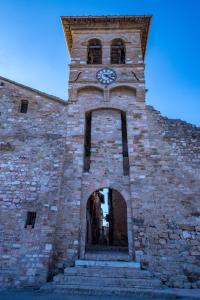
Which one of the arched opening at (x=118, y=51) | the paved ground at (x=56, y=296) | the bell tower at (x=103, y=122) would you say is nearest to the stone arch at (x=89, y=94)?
the bell tower at (x=103, y=122)

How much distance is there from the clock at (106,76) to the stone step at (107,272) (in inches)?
337

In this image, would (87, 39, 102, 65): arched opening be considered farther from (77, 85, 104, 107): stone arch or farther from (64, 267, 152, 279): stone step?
(64, 267, 152, 279): stone step

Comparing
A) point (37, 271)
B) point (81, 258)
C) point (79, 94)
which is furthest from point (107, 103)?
point (37, 271)

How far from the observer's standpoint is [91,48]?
1465cm

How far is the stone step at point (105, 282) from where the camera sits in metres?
7.06

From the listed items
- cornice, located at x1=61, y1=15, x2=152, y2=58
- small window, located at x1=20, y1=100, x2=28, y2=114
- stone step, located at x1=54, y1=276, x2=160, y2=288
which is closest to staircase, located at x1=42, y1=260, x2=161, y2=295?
stone step, located at x1=54, y1=276, x2=160, y2=288

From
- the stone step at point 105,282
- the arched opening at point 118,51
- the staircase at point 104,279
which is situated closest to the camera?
the staircase at point 104,279

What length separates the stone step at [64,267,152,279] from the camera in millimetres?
7539

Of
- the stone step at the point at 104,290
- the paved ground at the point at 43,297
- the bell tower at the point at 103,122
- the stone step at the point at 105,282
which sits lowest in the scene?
the paved ground at the point at 43,297

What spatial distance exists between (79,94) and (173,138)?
16.6ft

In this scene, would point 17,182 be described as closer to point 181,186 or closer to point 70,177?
point 70,177

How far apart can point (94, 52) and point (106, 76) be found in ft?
11.6

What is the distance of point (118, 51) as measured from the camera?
14750mm

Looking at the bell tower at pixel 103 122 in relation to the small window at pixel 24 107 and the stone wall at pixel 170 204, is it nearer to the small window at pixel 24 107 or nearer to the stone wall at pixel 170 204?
the stone wall at pixel 170 204
